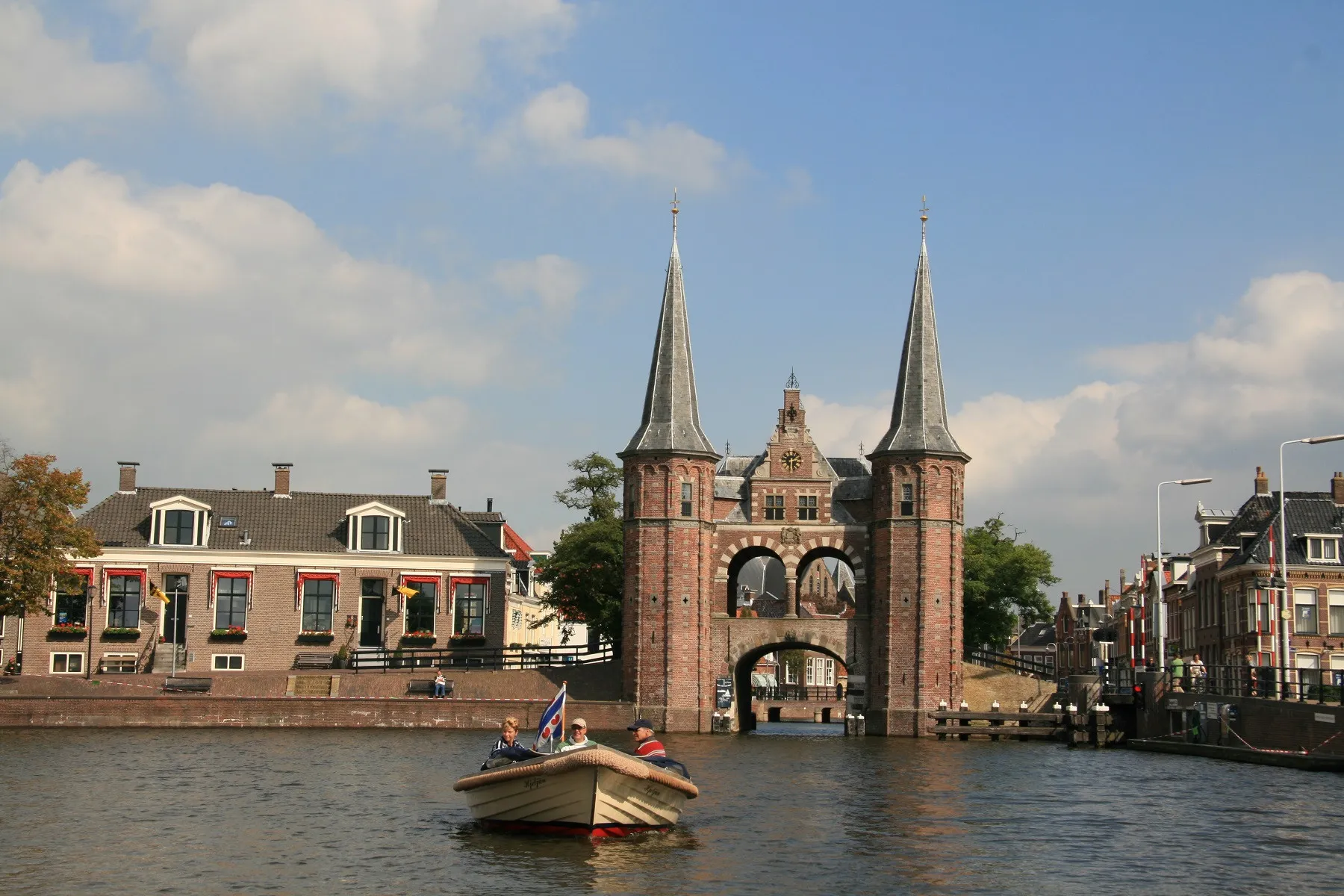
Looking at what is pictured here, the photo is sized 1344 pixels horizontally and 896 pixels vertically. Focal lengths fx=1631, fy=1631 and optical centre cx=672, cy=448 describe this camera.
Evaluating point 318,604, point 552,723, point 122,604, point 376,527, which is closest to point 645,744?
point 552,723

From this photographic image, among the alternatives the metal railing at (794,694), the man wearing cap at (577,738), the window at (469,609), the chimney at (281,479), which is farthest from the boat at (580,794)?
the metal railing at (794,694)

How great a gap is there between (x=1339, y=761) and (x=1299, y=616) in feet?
92.2

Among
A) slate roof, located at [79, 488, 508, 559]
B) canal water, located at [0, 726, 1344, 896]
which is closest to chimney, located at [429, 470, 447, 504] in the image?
slate roof, located at [79, 488, 508, 559]

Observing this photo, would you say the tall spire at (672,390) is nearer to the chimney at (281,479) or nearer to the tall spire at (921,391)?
the tall spire at (921,391)

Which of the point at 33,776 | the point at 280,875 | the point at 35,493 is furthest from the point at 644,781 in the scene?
the point at 35,493

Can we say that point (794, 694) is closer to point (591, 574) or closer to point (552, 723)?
point (591, 574)

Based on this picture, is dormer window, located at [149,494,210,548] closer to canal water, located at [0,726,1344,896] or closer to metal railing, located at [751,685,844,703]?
canal water, located at [0,726,1344,896]

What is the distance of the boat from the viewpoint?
2841 centimetres

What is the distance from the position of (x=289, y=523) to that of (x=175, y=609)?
21.8ft

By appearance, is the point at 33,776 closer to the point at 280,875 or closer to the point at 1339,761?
the point at 280,875

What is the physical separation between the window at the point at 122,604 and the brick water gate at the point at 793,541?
23.8 m

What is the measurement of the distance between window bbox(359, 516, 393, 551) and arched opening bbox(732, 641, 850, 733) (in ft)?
60.7

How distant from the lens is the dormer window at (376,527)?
253 feet

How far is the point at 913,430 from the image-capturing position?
6625cm
